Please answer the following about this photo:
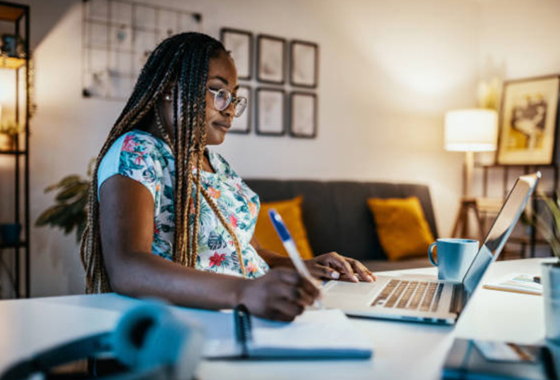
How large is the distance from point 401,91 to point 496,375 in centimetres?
365

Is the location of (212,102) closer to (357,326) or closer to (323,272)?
(323,272)

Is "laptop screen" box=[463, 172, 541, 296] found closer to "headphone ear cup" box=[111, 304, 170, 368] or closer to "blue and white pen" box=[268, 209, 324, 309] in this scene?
"blue and white pen" box=[268, 209, 324, 309]

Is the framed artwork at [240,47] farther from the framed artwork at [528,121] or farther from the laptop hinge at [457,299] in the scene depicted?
the laptop hinge at [457,299]

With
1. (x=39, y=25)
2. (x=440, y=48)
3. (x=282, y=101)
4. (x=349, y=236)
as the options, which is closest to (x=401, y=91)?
(x=440, y=48)

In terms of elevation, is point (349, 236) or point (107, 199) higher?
point (107, 199)

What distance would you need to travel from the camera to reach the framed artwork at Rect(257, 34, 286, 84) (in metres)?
3.29

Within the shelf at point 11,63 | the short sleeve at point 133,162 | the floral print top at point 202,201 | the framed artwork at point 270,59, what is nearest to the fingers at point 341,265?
the floral print top at point 202,201

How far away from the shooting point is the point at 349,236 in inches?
124

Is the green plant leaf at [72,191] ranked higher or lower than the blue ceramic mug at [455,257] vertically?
higher

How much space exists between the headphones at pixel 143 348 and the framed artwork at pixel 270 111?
2868mm

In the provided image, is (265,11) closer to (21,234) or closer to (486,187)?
(21,234)

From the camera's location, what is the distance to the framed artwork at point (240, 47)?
124 inches

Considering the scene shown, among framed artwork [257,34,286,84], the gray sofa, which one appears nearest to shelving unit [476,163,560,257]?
the gray sofa

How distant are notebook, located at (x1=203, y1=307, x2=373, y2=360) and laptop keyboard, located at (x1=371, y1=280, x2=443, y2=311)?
172 mm
